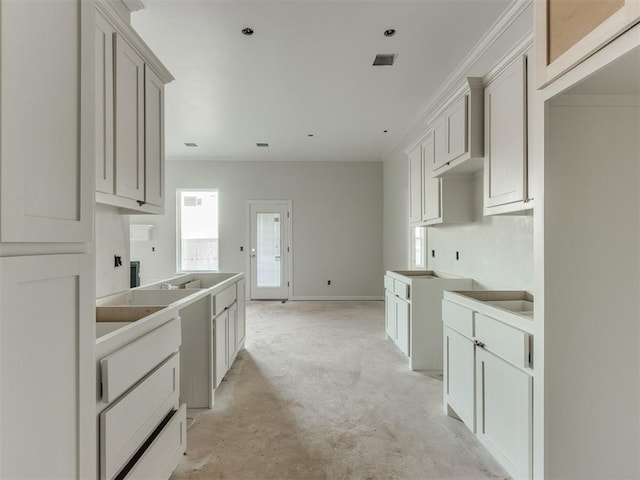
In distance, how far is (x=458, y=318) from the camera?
2.28 m

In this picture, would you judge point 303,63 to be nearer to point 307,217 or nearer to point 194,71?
point 194,71

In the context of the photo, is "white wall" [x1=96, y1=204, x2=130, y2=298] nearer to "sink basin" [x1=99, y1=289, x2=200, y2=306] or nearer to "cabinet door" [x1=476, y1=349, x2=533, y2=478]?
"sink basin" [x1=99, y1=289, x2=200, y2=306]

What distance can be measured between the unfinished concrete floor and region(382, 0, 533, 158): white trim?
240 centimetres

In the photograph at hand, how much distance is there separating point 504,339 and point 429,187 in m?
2.18

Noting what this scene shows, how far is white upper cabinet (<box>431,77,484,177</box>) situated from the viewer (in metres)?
2.42

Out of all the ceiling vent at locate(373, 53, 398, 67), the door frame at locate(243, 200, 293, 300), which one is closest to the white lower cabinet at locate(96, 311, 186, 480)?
the ceiling vent at locate(373, 53, 398, 67)

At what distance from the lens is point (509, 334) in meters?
1.69

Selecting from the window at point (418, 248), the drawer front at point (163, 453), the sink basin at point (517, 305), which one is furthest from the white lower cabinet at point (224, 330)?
the window at point (418, 248)

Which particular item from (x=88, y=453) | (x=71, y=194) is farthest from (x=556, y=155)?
(x=88, y=453)

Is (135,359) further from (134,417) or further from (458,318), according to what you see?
(458,318)

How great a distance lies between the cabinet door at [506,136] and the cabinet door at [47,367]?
6.89 feet

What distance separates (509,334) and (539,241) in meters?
0.51

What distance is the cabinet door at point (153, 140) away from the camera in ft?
7.58

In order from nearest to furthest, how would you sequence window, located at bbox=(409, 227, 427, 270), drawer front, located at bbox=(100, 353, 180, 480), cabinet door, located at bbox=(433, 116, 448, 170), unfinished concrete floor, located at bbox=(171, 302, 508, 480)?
drawer front, located at bbox=(100, 353, 180, 480), unfinished concrete floor, located at bbox=(171, 302, 508, 480), cabinet door, located at bbox=(433, 116, 448, 170), window, located at bbox=(409, 227, 427, 270)
